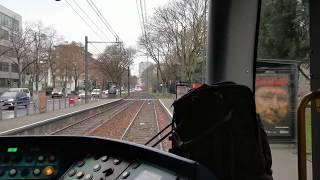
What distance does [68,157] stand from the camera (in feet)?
7.41

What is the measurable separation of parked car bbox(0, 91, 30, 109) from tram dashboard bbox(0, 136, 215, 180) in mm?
19031

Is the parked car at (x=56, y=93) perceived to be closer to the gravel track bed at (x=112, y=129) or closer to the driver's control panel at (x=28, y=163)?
the gravel track bed at (x=112, y=129)

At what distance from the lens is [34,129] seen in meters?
10.7

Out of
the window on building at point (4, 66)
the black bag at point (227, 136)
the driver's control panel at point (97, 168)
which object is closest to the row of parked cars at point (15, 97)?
the window on building at point (4, 66)

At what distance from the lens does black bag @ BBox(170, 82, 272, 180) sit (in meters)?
2.10

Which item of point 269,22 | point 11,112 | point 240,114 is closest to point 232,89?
point 240,114

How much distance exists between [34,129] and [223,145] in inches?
363

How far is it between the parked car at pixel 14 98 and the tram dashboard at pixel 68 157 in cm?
1903

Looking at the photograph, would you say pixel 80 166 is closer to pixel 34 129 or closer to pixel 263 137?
pixel 263 137

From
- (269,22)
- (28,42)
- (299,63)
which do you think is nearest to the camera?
(299,63)

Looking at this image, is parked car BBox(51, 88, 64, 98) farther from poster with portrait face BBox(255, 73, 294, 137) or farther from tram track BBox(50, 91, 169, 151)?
poster with portrait face BBox(255, 73, 294, 137)

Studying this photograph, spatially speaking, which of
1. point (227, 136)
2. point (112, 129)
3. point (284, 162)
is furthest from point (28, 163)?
point (112, 129)

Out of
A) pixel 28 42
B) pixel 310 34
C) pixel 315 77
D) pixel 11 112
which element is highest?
pixel 28 42

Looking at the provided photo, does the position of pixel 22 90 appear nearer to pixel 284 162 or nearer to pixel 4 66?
pixel 4 66
